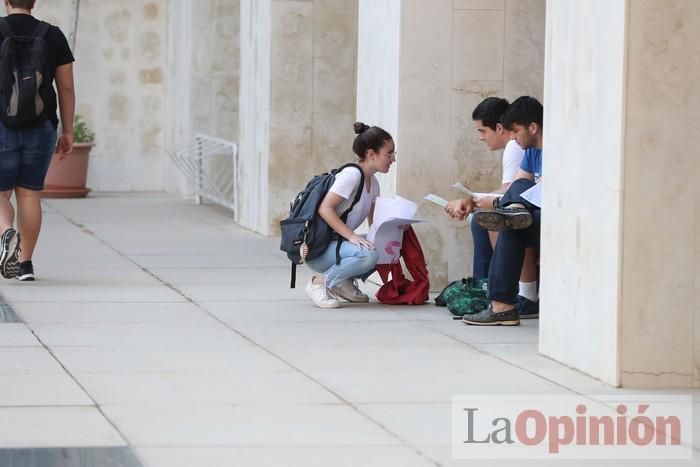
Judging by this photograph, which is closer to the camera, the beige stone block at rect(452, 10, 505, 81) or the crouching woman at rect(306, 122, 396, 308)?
the crouching woman at rect(306, 122, 396, 308)

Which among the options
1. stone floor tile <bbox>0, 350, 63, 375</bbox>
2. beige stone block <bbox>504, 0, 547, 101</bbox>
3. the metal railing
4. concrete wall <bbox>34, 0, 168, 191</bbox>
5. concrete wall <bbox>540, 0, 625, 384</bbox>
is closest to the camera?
concrete wall <bbox>540, 0, 625, 384</bbox>

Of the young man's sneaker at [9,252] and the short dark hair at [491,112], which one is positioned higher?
the short dark hair at [491,112]

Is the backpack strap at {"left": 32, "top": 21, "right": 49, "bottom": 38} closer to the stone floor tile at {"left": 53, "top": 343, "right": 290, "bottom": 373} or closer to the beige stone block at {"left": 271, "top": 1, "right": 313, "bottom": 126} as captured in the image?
the stone floor tile at {"left": 53, "top": 343, "right": 290, "bottom": 373}

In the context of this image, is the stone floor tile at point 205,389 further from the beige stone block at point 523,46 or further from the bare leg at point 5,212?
the beige stone block at point 523,46

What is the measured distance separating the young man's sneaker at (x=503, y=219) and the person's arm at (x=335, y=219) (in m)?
1.12

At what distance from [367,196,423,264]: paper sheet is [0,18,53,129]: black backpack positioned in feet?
7.37

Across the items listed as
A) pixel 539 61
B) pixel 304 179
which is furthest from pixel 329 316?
pixel 304 179

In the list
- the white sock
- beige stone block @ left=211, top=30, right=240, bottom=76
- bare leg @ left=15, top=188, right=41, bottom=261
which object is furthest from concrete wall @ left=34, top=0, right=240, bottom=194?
the white sock

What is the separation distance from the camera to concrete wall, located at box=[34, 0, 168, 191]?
17234 mm

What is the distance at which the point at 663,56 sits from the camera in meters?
6.00

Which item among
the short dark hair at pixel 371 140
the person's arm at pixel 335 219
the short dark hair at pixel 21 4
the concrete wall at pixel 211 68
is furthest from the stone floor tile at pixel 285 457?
the concrete wall at pixel 211 68

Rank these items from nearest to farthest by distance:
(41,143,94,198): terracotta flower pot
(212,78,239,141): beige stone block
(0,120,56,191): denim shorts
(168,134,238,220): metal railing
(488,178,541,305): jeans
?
(488,178,541,305): jeans → (0,120,56,191): denim shorts → (168,134,238,220): metal railing → (212,78,239,141): beige stone block → (41,143,94,198): terracotta flower pot

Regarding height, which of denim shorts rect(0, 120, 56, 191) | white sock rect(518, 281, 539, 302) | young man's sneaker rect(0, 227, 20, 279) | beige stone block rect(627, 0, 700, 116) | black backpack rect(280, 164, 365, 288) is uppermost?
beige stone block rect(627, 0, 700, 116)

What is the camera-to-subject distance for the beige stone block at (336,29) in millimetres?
12414
